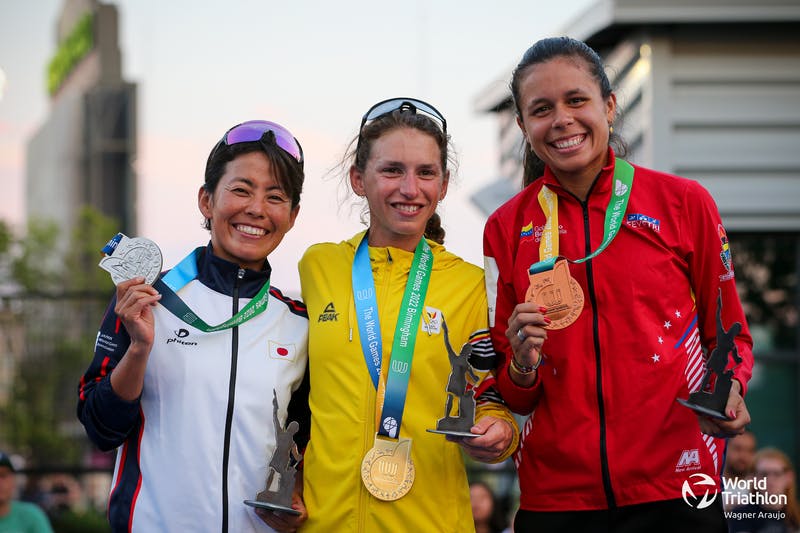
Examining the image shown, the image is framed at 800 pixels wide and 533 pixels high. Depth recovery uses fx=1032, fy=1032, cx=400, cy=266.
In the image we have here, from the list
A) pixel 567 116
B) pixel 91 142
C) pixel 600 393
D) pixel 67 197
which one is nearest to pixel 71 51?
pixel 67 197

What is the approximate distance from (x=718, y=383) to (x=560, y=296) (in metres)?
0.54

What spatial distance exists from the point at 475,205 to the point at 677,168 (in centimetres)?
176

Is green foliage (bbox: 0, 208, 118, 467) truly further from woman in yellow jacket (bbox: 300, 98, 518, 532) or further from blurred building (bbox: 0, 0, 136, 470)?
woman in yellow jacket (bbox: 300, 98, 518, 532)

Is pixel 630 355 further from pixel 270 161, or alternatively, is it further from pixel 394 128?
pixel 270 161

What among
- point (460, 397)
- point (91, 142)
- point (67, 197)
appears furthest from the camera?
point (67, 197)

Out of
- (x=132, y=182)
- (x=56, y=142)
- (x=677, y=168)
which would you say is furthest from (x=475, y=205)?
(x=56, y=142)

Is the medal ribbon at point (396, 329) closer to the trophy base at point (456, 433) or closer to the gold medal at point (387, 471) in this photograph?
the gold medal at point (387, 471)

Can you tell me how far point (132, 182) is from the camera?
47.8m

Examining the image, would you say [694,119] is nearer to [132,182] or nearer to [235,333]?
[235,333]

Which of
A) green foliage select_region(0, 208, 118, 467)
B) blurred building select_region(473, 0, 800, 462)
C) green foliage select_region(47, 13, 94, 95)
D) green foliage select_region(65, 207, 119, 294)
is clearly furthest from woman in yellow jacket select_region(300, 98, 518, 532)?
green foliage select_region(47, 13, 94, 95)

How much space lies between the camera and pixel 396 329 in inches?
143

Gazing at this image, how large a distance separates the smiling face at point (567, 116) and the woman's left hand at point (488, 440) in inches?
35.4

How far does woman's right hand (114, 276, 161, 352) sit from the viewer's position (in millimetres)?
3404

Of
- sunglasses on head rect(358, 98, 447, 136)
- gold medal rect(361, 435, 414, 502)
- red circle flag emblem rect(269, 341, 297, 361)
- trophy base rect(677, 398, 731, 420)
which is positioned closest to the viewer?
trophy base rect(677, 398, 731, 420)
